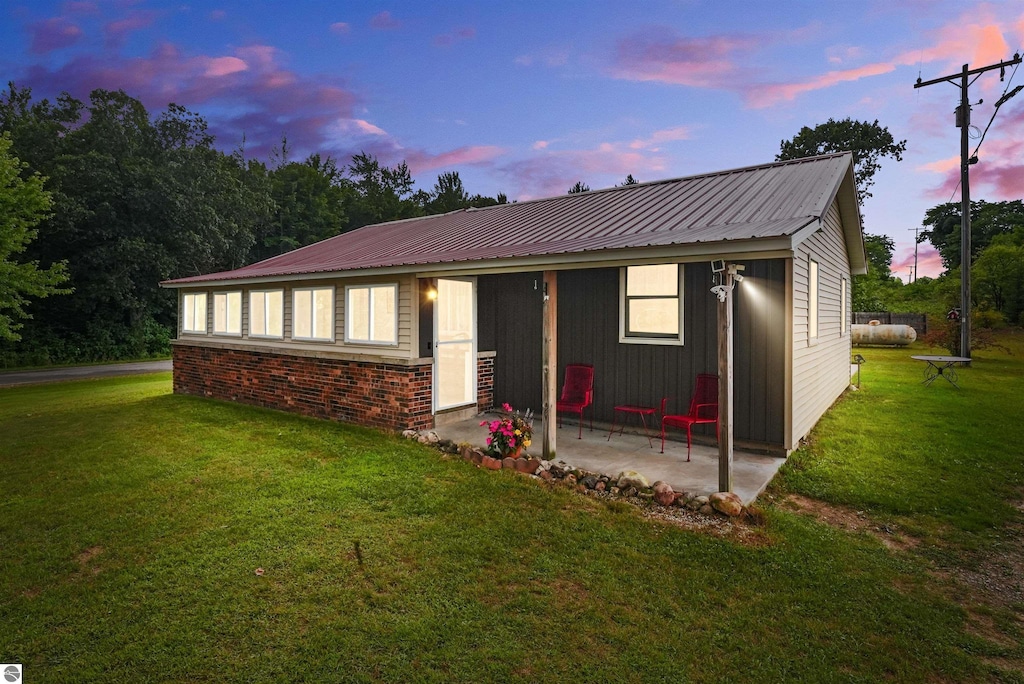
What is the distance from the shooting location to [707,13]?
997cm

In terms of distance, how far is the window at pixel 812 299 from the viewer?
7098mm

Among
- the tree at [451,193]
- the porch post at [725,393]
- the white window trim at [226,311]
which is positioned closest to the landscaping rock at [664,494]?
the porch post at [725,393]

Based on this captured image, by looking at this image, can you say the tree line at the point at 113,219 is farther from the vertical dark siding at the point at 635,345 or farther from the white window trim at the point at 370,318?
the vertical dark siding at the point at 635,345

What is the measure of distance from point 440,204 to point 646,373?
32868mm

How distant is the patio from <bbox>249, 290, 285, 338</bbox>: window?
4058 millimetres

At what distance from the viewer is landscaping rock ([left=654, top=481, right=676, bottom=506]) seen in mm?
4727

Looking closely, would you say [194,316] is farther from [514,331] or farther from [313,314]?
[514,331]

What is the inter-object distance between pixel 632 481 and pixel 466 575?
7.13 feet

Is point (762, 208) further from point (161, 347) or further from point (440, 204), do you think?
point (440, 204)

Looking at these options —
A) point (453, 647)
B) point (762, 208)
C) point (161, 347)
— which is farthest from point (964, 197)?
point (161, 347)

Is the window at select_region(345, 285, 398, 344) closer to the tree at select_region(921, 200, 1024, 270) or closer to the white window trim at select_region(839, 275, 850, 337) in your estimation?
the white window trim at select_region(839, 275, 850, 337)

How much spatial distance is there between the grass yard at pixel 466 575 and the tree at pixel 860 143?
86.3 ft

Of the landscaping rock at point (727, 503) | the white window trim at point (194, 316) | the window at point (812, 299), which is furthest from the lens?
the white window trim at point (194, 316)

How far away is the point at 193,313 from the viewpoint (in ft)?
38.0
